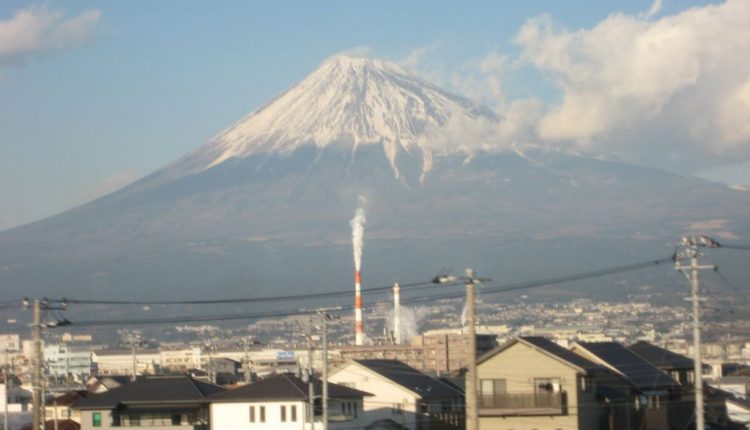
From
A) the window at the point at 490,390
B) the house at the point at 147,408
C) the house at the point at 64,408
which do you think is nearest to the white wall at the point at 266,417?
the house at the point at 147,408

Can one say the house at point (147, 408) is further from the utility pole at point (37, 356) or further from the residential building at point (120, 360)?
the residential building at point (120, 360)

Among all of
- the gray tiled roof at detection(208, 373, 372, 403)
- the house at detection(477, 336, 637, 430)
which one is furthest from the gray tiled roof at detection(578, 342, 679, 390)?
the gray tiled roof at detection(208, 373, 372, 403)

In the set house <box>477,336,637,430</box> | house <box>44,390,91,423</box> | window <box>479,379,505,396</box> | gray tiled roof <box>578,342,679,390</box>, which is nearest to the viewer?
house <box>477,336,637,430</box>

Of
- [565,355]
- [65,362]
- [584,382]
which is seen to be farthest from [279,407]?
[65,362]

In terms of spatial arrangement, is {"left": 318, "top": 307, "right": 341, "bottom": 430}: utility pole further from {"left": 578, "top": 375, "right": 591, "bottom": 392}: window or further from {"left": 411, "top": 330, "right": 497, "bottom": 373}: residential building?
{"left": 411, "top": 330, "right": 497, "bottom": 373}: residential building

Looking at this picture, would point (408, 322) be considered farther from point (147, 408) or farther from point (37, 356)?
point (37, 356)

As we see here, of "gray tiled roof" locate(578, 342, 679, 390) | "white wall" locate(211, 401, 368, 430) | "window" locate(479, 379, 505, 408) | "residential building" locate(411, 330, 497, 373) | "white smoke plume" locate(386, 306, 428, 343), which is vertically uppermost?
"white smoke plume" locate(386, 306, 428, 343)
